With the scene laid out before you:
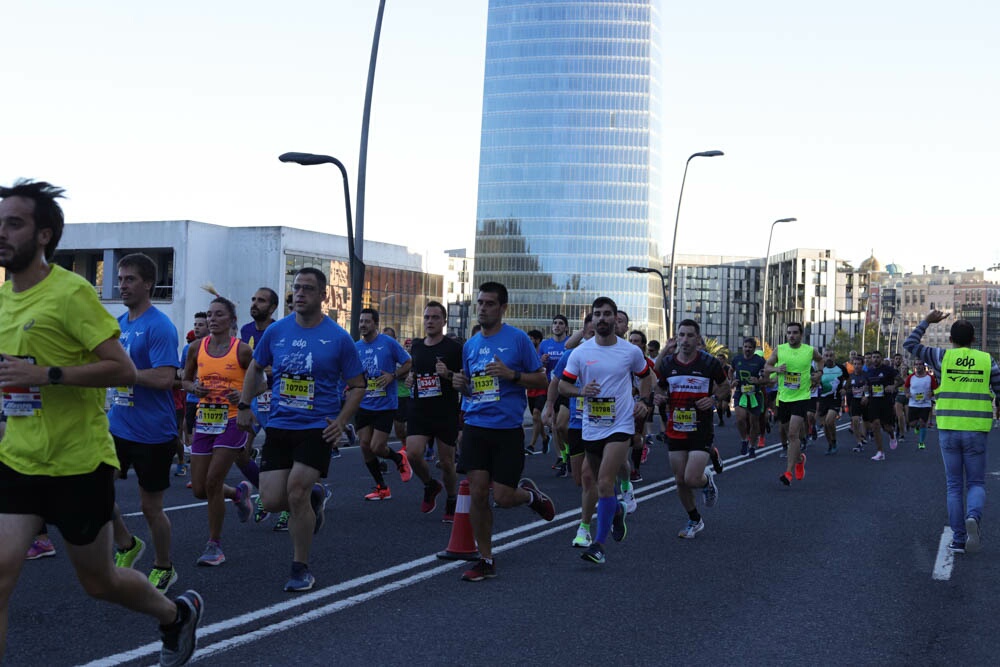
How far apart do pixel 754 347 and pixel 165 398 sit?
53.2ft

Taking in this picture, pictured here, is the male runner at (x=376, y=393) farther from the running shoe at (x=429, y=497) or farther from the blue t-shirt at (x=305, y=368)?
the blue t-shirt at (x=305, y=368)

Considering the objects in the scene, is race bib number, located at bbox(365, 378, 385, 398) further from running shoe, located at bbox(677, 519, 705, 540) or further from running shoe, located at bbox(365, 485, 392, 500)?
running shoe, located at bbox(677, 519, 705, 540)

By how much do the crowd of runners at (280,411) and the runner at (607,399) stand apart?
0.05ft

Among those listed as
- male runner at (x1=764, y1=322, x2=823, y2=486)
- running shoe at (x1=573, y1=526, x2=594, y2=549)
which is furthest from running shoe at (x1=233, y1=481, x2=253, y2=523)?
male runner at (x1=764, y1=322, x2=823, y2=486)

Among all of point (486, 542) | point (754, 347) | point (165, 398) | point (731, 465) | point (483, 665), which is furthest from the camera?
point (754, 347)

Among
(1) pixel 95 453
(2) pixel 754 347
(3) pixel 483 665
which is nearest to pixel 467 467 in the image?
(3) pixel 483 665

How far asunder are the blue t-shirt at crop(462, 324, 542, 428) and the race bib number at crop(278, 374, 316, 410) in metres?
1.26

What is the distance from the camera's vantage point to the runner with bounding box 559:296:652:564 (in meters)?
9.01

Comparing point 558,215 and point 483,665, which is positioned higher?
point 558,215

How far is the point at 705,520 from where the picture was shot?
11758mm

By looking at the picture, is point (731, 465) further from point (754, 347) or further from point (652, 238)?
point (652, 238)

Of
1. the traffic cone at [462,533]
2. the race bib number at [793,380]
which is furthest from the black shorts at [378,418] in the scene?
the race bib number at [793,380]

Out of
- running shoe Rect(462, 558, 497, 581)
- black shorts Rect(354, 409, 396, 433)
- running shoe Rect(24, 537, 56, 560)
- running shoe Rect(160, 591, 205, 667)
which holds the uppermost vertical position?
black shorts Rect(354, 409, 396, 433)

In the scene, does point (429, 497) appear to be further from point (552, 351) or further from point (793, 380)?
point (793, 380)
